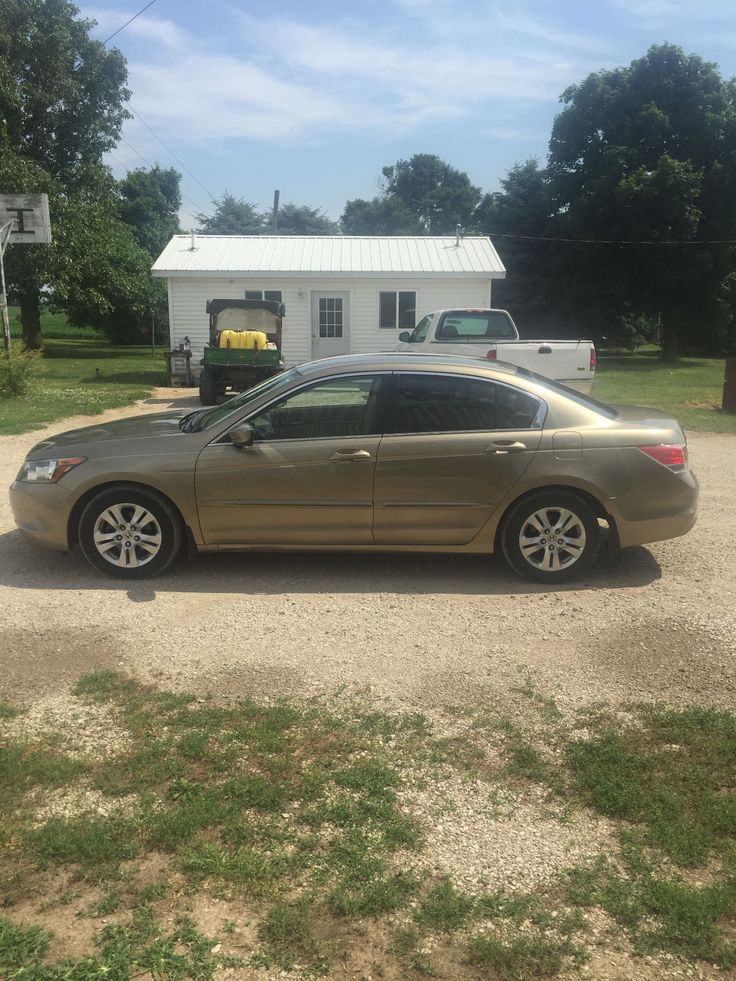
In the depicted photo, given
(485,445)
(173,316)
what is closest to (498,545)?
(485,445)

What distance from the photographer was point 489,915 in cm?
263

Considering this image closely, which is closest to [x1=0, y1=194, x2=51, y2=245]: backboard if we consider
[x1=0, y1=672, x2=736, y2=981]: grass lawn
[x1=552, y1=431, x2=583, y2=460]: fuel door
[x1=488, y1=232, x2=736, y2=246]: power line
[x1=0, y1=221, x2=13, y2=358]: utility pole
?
[x1=0, y1=221, x2=13, y2=358]: utility pole

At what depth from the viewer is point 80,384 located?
21.3m

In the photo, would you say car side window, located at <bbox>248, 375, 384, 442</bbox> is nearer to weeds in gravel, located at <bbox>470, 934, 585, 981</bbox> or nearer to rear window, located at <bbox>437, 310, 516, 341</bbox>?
weeds in gravel, located at <bbox>470, 934, 585, 981</bbox>

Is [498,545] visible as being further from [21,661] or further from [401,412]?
[21,661]

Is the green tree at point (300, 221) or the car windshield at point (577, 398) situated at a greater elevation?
the green tree at point (300, 221)

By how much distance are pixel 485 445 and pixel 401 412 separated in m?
0.61

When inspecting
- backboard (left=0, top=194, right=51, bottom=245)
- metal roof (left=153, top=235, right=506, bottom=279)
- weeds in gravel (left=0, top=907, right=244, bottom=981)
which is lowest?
weeds in gravel (left=0, top=907, right=244, bottom=981)

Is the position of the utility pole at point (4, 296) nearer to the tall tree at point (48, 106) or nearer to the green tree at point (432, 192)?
the tall tree at point (48, 106)

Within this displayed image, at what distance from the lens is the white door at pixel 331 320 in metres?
23.8

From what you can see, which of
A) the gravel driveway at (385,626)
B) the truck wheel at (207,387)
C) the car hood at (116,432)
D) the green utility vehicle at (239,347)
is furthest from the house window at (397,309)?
the gravel driveway at (385,626)

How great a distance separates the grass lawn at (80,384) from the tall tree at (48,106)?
3.89 meters

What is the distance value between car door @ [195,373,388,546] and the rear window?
1100 cm

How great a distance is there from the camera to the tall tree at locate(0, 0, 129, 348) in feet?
102
